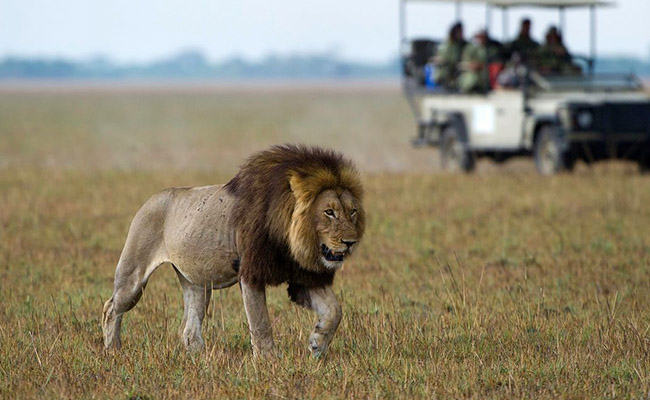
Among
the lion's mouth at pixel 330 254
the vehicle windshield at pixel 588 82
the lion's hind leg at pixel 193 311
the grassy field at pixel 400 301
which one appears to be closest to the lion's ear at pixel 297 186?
the lion's mouth at pixel 330 254

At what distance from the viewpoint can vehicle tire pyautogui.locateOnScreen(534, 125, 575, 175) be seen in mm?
17406

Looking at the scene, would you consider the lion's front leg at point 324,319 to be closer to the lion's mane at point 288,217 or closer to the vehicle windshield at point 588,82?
the lion's mane at point 288,217

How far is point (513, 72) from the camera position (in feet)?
59.4

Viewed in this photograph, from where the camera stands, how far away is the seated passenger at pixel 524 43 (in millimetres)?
18672

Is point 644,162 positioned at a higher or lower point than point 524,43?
lower

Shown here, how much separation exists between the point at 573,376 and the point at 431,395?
32.9 inches

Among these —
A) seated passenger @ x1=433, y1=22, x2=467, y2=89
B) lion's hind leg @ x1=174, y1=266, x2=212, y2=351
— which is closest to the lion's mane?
lion's hind leg @ x1=174, y1=266, x2=212, y2=351

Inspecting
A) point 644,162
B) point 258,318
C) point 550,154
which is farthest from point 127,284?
point 644,162

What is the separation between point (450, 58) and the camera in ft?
62.7

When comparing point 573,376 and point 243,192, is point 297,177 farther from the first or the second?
point 573,376

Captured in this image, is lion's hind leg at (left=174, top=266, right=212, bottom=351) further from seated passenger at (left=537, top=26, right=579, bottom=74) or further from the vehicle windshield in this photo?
seated passenger at (left=537, top=26, right=579, bottom=74)

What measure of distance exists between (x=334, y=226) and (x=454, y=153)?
46.9ft

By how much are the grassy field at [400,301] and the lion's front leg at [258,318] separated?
10 cm

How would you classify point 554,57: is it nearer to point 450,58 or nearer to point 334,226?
point 450,58
